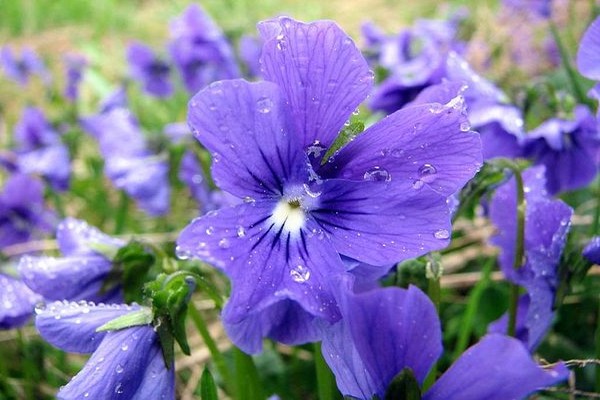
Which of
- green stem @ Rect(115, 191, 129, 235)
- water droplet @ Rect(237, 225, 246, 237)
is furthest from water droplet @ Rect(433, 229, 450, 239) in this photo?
green stem @ Rect(115, 191, 129, 235)

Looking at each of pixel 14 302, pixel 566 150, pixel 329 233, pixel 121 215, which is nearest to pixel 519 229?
pixel 329 233

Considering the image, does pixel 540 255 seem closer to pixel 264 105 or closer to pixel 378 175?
pixel 378 175

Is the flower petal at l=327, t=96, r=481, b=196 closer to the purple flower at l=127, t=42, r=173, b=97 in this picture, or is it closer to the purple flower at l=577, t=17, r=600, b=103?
the purple flower at l=577, t=17, r=600, b=103

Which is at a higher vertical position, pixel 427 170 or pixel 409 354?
pixel 427 170

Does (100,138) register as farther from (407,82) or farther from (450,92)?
(450,92)

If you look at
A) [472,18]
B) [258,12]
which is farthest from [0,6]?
[472,18]

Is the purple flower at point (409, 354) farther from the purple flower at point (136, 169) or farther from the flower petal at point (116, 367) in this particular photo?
the purple flower at point (136, 169)
